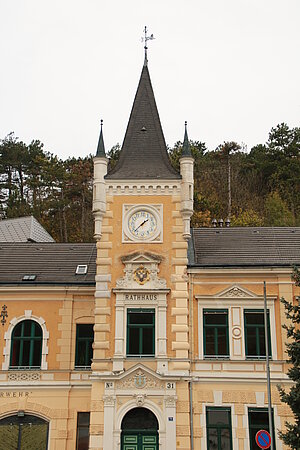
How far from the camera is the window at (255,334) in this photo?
814 inches

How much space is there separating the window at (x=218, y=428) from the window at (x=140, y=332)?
318 centimetres

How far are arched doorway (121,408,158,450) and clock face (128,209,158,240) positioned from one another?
649 centimetres

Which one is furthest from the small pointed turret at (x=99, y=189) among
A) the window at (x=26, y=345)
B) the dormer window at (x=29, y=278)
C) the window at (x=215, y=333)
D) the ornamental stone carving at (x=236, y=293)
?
the ornamental stone carving at (x=236, y=293)

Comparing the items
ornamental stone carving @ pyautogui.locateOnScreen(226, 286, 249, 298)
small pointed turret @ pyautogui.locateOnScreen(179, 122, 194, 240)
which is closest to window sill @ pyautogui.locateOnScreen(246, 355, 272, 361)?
ornamental stone carving @ pyautogui.locateOnScreen(226, 286, 249, 298)

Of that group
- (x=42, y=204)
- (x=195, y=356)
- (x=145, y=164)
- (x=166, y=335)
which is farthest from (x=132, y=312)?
(x=42, y=204)

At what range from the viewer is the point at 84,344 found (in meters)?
22.2

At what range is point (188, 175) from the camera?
21.6m

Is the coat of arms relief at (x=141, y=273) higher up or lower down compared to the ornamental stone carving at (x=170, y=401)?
higher up

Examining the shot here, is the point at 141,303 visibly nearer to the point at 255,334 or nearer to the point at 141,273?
the point at 141,273

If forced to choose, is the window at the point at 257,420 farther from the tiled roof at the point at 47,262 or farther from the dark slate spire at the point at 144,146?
the dark slate spire at the point at 144,146

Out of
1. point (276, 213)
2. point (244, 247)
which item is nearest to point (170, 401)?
point (244, 247)

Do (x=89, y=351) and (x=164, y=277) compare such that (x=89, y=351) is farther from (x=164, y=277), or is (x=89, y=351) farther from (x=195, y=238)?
(x=195, y=238)

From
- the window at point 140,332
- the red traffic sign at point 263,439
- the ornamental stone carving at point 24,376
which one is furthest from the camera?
the ornamental stone carving at point 24,376

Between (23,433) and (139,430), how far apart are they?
4829mm
